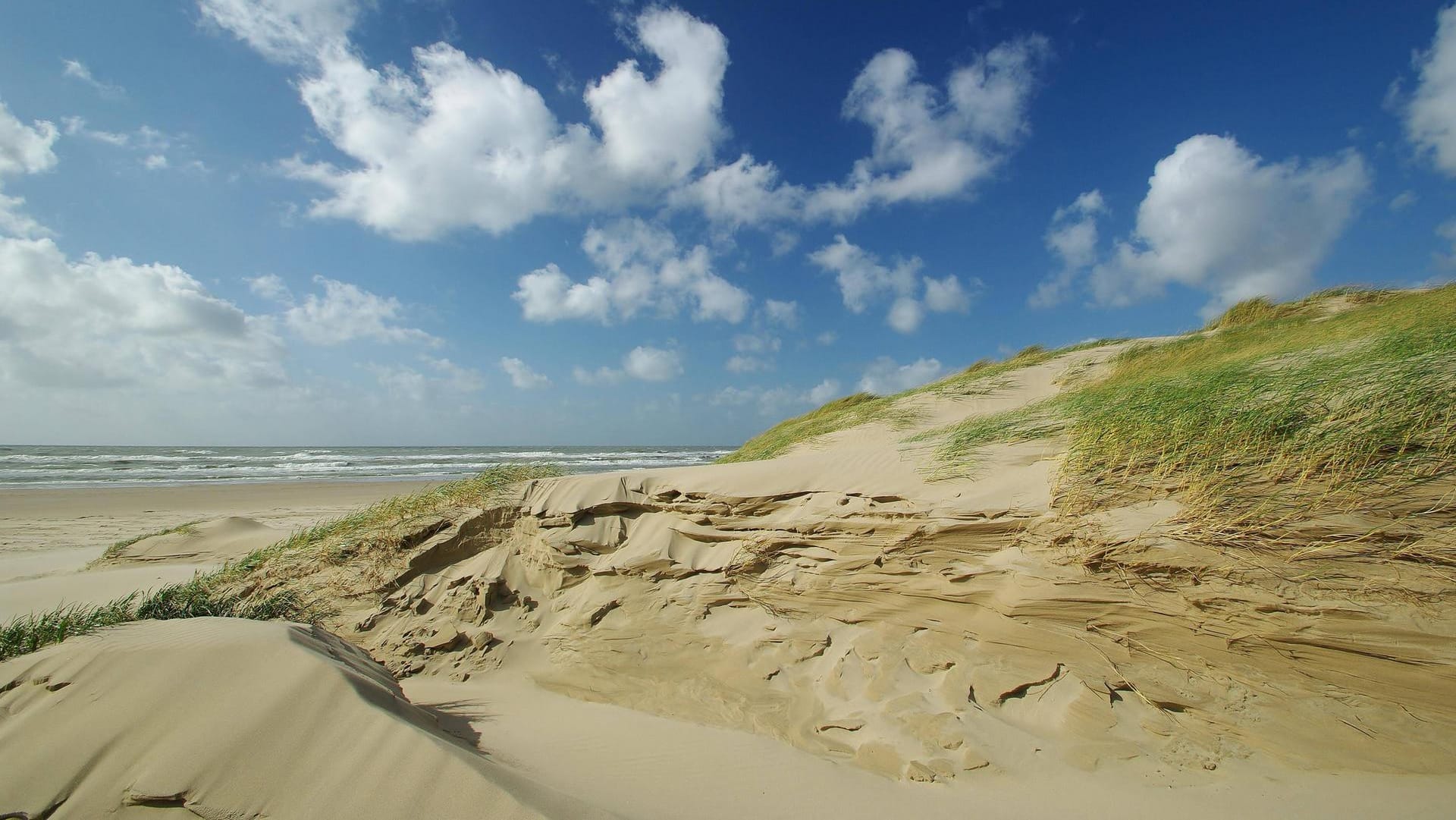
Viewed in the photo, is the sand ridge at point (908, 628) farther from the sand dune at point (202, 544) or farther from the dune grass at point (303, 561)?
the sand dune at point (202, 544)

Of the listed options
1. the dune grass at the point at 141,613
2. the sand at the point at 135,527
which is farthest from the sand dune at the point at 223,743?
the sand at the point at 135,527

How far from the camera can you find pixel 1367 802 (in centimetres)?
259

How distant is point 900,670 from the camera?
373 cm

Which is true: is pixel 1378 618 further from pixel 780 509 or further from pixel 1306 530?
pixel 780 509

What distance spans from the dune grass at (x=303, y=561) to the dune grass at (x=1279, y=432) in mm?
5425

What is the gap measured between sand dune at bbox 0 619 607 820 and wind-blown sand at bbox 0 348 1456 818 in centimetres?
2

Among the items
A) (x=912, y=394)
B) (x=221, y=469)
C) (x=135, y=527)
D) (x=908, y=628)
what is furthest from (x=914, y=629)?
(x=221, y=469)

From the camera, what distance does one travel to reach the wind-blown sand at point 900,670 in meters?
2.76

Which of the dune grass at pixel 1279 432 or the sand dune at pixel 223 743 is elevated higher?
the dune grass at pixel 1279 432

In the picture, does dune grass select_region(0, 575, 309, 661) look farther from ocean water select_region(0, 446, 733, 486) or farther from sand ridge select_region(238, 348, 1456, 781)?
ocean water select_region(0, 446, 733, 486)

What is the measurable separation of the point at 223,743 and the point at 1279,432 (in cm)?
608

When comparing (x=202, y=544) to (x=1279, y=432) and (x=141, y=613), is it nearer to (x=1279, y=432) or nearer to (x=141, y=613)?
(x=141, y=613)

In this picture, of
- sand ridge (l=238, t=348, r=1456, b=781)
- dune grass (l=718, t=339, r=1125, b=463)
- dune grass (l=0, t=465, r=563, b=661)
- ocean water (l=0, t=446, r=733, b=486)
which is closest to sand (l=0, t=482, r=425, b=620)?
dune grass (l=0, t=465, r=563, b=661)

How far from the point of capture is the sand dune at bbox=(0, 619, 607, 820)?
2.12 metres
